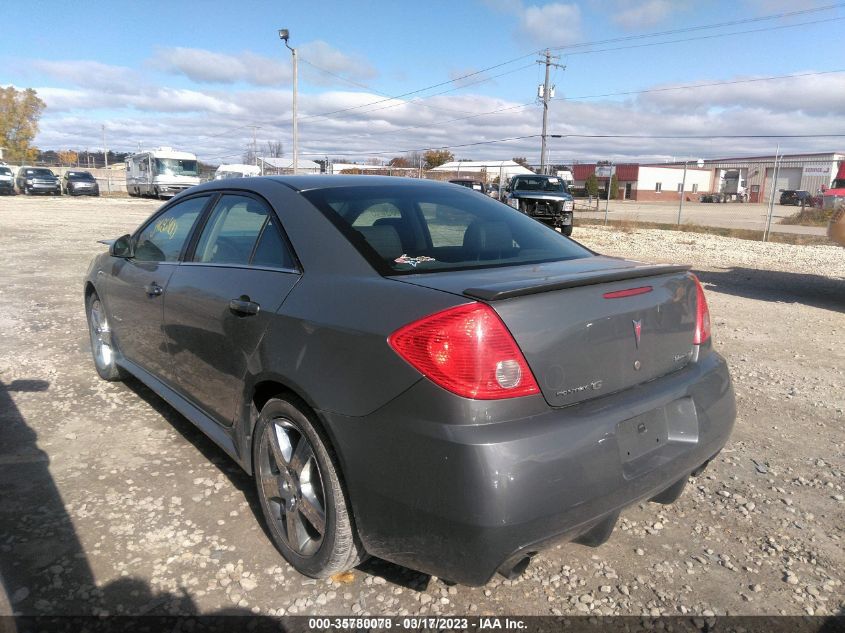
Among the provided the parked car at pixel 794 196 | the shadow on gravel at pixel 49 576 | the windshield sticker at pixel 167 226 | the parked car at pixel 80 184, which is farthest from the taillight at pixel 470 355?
the parked car at pixel 794 196

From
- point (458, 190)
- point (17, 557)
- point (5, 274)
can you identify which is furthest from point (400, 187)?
point (5, 274)

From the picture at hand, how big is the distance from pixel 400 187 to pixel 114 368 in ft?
9.18

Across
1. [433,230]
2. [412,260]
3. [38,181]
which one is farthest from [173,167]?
[412,260]

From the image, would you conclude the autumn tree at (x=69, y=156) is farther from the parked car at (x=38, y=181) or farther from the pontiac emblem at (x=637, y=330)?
the pontiac emblem at (x=637, y=330)

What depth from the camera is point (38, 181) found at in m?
40.2

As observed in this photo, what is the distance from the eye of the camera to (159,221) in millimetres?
4164

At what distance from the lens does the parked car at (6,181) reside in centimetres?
3897

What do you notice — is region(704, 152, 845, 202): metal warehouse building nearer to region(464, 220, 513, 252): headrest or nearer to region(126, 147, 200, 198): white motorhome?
region(126, 147, 200, 198): white motorhome

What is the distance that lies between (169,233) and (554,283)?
2.69m

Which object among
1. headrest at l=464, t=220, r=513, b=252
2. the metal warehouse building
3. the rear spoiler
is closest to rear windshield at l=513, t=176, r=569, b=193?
headrest at l=464, t=220, r=513, b=252

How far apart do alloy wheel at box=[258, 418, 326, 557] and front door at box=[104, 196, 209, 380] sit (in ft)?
4.12

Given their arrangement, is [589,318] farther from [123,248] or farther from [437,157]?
[437,157]

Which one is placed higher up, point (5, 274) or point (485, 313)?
point (485, 313)

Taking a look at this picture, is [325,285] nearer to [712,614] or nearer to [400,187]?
[400,187]
